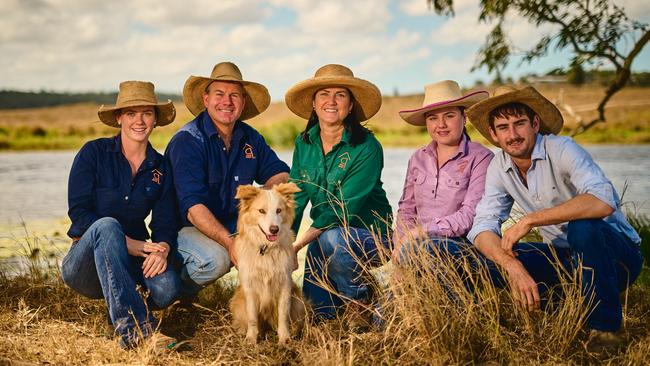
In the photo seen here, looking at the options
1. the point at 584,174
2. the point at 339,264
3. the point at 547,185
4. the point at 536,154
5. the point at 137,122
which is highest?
the point at 137,122

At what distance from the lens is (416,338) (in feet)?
12.0

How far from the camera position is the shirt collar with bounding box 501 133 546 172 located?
4.23 metres

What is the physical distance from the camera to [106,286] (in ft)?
14.0

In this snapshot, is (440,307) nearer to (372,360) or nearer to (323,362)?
(372,360)

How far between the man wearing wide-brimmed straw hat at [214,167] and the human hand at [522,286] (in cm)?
222

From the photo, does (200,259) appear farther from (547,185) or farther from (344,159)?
(547,185)

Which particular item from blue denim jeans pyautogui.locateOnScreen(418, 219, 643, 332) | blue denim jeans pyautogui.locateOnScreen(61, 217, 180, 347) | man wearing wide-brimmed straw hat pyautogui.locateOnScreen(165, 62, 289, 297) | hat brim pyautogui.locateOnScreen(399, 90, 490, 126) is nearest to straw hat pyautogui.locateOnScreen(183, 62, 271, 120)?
man wearing wide-brimmed straw hat pyautogui.locateOnScreen(165, 62, 289, 297)

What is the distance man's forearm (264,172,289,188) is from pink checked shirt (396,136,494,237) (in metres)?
1.25

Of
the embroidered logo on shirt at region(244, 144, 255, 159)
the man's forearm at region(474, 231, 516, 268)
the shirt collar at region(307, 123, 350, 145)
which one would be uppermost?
the shirt collar at region(307, 123, 350, 145)

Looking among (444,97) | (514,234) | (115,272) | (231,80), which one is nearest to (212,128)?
(231,80)

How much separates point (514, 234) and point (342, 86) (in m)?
2.19

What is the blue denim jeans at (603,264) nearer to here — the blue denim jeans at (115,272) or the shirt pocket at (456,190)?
the shirt pocket at (456,190)

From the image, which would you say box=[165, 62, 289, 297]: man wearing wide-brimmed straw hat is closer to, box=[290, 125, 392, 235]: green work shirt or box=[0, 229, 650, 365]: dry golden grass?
box=[290, 125, 392, 235]: green work shirt

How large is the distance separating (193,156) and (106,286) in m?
1.38
